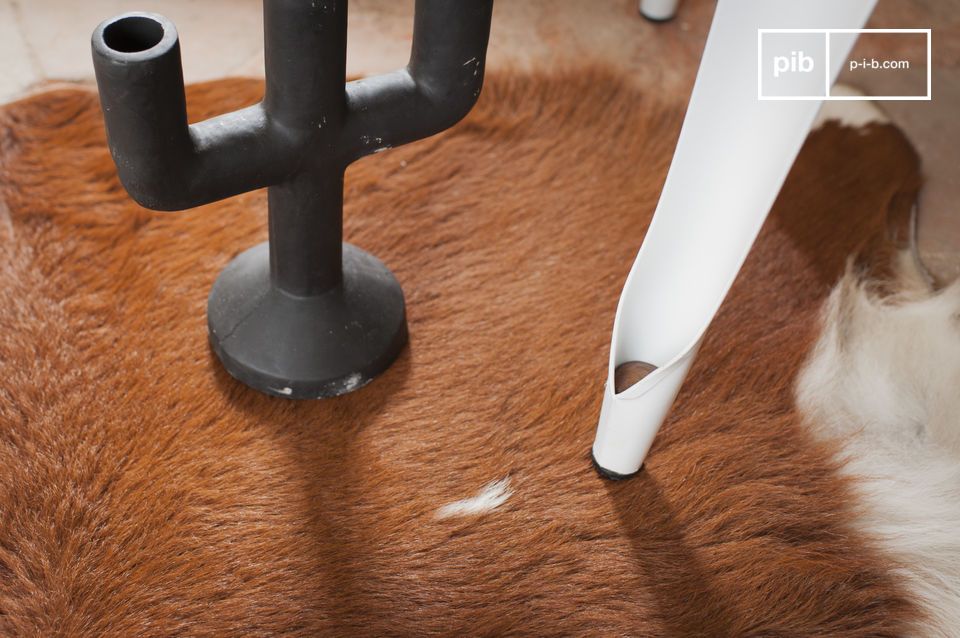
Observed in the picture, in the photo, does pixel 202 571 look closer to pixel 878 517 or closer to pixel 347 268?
pixel 347 268

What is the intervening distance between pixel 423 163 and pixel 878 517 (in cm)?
63

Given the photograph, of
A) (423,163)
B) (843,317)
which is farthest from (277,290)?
(843,317)

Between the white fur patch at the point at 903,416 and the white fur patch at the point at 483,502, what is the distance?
1.01 feet

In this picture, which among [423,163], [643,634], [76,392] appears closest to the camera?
[643,634]

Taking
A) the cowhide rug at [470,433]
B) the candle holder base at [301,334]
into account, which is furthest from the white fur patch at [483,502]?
the candle holder base at [301,334]

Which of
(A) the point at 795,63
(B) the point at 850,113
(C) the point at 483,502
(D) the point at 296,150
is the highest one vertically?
(A) the point at 795,63

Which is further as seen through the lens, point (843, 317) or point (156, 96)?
point (843, 317)

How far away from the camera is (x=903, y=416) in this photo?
881mm

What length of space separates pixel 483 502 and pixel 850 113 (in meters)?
0.76

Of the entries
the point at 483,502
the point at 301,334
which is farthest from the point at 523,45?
the point at 483,502

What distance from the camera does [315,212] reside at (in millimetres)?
800

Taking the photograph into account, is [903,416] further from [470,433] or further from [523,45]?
[523,45]

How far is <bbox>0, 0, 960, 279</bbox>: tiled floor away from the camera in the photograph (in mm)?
1164

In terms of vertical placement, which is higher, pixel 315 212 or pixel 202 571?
pixel 315 212
